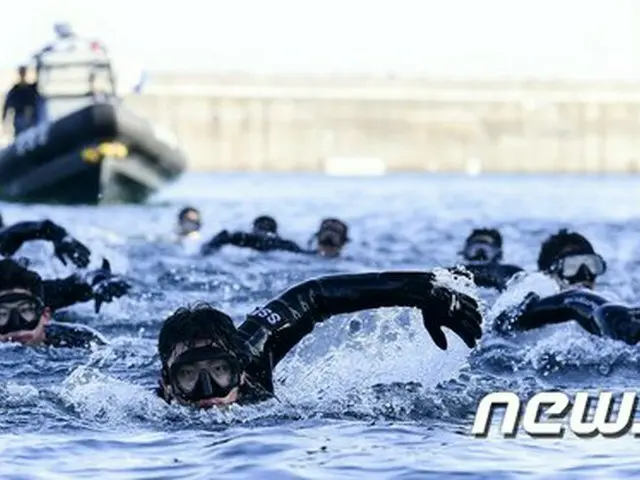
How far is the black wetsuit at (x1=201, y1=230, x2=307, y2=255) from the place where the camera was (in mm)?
16984

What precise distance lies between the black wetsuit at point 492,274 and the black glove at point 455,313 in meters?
4.13

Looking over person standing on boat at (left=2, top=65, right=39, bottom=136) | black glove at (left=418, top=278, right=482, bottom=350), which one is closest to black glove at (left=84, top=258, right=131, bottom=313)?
black glove at (left=418, top=278, right=482, bottom=350)

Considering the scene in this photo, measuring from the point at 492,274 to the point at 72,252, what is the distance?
118 inches

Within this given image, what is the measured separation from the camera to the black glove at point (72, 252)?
1326 centimetres

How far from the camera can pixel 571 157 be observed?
3605 inches

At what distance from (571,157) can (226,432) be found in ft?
277

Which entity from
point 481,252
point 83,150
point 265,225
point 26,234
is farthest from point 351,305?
point 83,150

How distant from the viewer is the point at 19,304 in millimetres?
9953

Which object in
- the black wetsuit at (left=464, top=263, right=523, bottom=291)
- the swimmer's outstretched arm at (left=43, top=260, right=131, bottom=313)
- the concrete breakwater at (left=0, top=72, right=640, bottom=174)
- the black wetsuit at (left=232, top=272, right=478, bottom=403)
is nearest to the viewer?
the black wetsuit at (left=232, top=272, right=478, bottom=403)

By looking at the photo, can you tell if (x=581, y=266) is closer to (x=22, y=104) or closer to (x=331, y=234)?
(x=331, y=234)

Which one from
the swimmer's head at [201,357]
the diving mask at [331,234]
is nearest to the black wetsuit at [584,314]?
the swimmer's head at [201,357]

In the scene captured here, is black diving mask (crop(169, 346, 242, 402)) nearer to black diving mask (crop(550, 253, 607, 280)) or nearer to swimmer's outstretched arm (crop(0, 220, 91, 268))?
black diving mask (crop(550, 253, 607, 280))

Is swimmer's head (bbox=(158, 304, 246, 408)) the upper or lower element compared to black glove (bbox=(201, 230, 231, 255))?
lower

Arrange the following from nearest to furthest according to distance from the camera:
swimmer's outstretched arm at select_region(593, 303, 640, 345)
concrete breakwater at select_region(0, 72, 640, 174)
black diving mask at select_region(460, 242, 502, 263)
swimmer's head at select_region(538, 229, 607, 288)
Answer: swimmer's outstretched arm at select_region(593, 303, 640, 345)
swimmer's head at select_region(538, 229, 607, 288)
black diving mask at select_region(460, 242, 502, 263)
concrete breakwater at select_region(0, 72, 640, 174)
